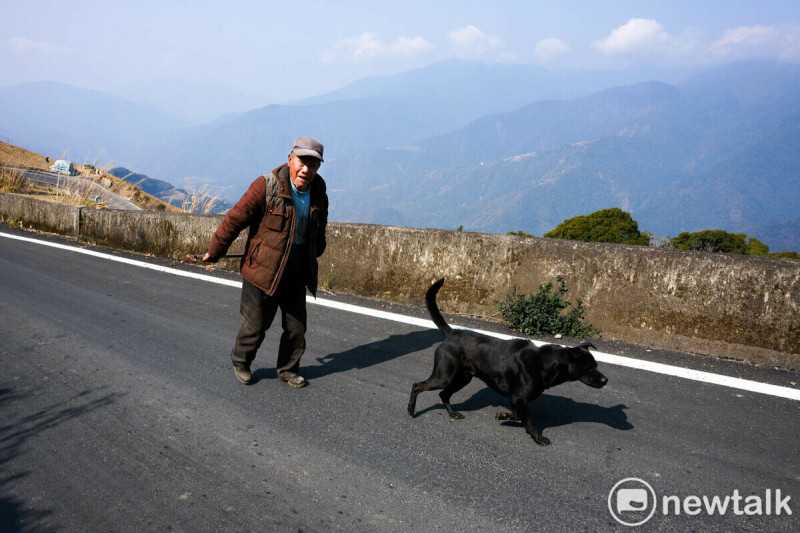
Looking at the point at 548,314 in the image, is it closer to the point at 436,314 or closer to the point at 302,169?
the point at 436,314

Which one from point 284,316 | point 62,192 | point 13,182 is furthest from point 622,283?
point 13,182

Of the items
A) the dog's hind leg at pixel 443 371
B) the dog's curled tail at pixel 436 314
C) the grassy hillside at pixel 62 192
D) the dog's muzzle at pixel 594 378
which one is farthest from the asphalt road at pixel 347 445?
the grassy hillside at pixel 62 192

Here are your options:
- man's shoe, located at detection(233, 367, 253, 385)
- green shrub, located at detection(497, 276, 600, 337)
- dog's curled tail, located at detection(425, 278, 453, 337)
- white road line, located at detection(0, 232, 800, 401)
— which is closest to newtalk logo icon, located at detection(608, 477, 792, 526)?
dog's curled tail, located at detection(425, 278, 453, 337)

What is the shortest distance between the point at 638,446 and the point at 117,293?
20.3 feet

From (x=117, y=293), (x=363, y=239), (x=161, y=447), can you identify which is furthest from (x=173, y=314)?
(x=161, y=447)

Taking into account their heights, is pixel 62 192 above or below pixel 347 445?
above

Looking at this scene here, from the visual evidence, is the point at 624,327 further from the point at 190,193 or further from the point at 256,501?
the point at 190,193

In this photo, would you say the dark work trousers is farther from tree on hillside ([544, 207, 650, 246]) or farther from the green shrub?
tree on hillside ([544, 207, 650, 246])

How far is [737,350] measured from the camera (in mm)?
5039

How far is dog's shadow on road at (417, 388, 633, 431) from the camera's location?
370 centimetres

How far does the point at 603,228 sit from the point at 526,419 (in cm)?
6632

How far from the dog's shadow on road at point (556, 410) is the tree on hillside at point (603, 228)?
6245 centimetres

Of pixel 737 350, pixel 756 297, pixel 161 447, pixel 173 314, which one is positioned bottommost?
pixel 161 447

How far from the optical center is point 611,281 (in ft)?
18.7
